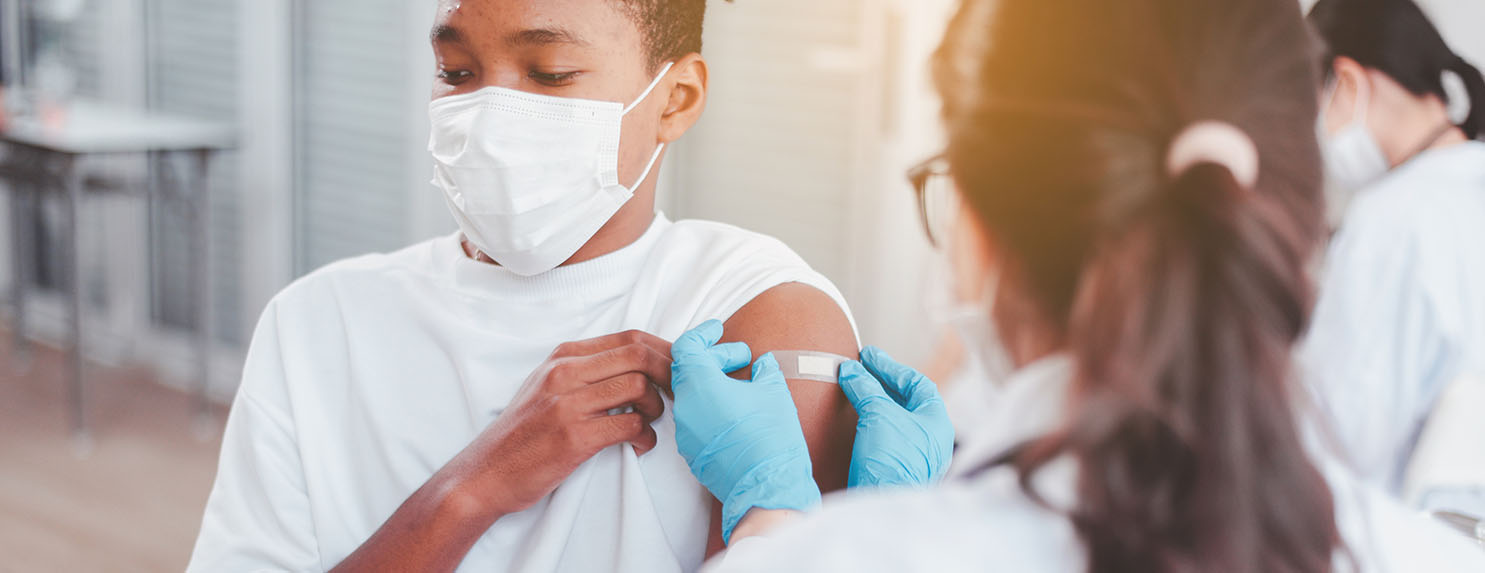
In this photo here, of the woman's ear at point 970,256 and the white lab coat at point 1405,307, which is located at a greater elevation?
the woman's ear at point 970,256

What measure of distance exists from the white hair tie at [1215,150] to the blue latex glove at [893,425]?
18.7 inches

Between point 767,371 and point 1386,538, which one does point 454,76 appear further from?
point 1386,538

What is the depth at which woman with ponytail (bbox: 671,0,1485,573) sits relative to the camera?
573 millimetres

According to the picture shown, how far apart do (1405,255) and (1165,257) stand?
186cm

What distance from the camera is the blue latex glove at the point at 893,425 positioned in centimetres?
102

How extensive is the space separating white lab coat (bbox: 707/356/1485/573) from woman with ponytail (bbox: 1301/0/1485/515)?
152 centimetres

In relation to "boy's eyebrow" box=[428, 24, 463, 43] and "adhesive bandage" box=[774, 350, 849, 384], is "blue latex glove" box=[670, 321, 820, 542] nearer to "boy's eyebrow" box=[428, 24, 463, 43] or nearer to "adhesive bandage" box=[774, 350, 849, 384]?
"adhesive bandage" box=[774, 350, 849, 384]

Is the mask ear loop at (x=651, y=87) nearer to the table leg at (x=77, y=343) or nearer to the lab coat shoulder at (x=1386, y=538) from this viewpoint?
the lab coat shoulder at (x=1386, y=538)

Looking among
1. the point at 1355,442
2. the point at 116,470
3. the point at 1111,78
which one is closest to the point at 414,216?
the point at 116,470

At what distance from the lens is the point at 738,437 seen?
38.0 inches

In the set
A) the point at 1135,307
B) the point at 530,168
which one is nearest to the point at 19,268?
the point at 530,168

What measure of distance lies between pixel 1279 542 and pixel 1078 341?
5.5 inches

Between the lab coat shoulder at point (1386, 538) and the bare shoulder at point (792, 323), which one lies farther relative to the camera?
the bare shoulder at point (792, 323)

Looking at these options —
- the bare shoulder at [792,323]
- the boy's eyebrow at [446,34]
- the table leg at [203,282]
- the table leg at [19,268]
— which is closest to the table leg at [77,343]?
the table leg at [203,282]
